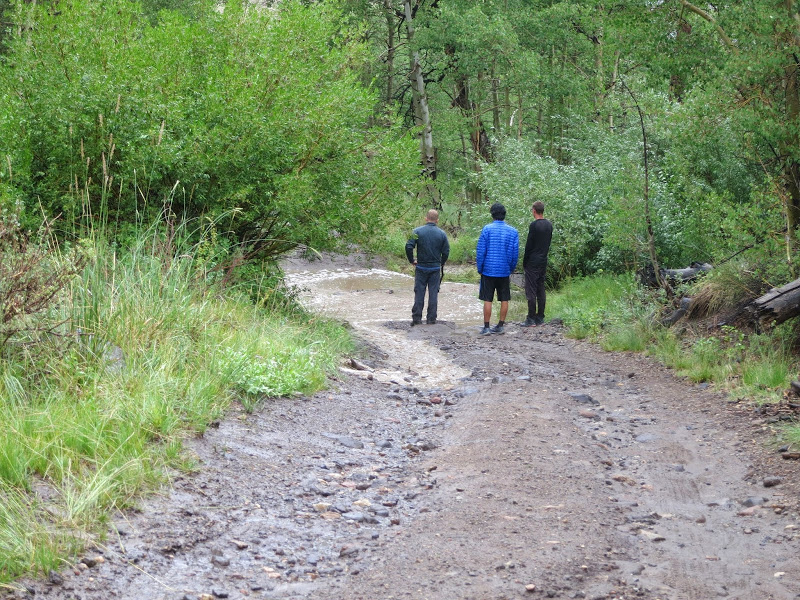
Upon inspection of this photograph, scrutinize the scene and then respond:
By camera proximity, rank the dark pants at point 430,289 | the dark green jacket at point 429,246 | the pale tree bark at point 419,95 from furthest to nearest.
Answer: the pale tree bark at point 419,95 → the dark pants at point 430,289 → the dark green jacket at point 429,246

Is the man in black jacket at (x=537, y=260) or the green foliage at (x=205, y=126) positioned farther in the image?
the man in black jacket at (x=537, y=260)

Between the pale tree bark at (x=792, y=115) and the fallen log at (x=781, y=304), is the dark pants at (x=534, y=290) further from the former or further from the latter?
the fallen log at (x=781, y=304)

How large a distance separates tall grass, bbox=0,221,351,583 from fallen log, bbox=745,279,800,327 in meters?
4.26

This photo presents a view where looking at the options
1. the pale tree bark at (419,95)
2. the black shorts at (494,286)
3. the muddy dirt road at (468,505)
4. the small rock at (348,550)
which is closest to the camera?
the muddy dirt road at (468,505)

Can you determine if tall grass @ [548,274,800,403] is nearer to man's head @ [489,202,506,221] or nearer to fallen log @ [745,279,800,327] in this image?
fallen log @ [745,279,800,327]

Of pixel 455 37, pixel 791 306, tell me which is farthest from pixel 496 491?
pixel 455 37

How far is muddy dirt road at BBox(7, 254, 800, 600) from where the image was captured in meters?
4.21

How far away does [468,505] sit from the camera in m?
5.31

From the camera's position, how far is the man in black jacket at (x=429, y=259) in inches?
575

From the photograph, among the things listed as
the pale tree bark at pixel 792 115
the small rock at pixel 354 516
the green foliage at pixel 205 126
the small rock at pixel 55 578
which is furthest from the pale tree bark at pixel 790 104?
the small rock at pixel 55 578

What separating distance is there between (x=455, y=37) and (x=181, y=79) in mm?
17155

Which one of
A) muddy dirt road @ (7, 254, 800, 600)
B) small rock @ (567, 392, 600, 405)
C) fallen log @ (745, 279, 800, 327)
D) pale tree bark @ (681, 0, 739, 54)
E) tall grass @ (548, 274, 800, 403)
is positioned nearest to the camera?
muddy dirt road @ (7, 254, 800, 600)

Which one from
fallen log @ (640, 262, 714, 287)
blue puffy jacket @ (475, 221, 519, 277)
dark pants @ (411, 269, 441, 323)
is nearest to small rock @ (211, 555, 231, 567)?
fallen log @ (640, 262, 714, 287)

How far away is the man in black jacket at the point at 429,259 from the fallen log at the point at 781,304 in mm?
6855
